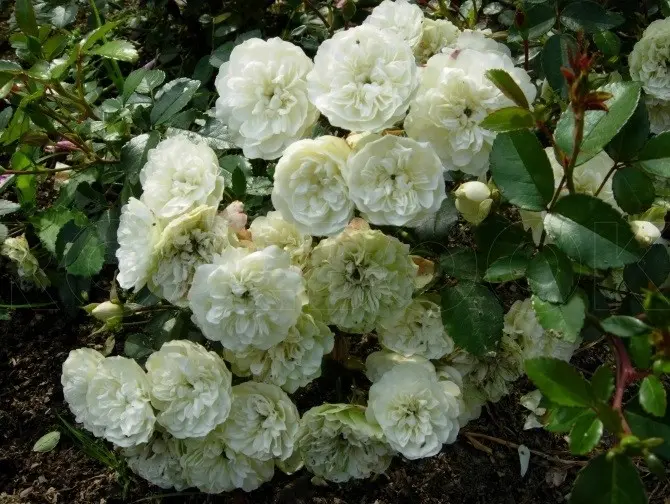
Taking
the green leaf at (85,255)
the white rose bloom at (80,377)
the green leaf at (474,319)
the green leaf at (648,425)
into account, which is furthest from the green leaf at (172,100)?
the green leaf at (648,425)

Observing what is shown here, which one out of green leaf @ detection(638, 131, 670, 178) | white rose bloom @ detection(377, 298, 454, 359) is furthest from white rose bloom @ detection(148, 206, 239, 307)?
green leaf @ detection(638, 131, 670, 178)

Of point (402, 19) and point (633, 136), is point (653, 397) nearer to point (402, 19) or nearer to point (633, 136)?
point (633, 136)

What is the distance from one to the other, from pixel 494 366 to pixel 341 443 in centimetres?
32

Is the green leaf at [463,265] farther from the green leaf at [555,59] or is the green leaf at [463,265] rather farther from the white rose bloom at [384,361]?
the green leaf at [555,59]

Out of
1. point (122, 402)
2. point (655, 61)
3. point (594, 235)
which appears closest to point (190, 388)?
point (122, 402)

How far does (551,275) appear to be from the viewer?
1030 mm

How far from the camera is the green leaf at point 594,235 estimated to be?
993 millimetres

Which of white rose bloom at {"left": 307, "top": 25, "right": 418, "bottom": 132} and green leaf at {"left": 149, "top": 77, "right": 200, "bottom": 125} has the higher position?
white rose bloom at {"left": 307, "top": 25, "right": 418, "bottom": 132}

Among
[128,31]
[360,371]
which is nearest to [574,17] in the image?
[360,371]

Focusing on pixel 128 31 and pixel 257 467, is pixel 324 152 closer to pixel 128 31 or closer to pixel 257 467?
pixel 257 467

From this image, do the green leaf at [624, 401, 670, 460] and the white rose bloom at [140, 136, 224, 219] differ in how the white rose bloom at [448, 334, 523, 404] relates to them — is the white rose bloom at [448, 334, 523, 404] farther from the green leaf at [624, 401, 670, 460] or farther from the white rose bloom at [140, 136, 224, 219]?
the white rose bloom at [140, 136, 224, 219]

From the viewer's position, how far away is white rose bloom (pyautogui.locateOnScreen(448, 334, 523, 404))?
1310 millimetres

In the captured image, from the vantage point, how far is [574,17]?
147 centimetres

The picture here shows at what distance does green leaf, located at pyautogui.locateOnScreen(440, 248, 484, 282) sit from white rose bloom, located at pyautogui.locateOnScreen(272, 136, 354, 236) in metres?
0.26
